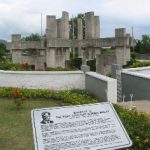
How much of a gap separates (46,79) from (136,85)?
3.60 m

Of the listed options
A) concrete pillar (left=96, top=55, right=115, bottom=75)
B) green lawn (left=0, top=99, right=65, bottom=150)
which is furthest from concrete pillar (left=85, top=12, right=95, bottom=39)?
green lawn (left=0, top=99, right=65, bottom=150)

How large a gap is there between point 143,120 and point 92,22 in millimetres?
11734

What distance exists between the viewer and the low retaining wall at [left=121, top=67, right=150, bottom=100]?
1391cm

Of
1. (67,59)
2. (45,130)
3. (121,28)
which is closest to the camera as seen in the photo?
(45,130)

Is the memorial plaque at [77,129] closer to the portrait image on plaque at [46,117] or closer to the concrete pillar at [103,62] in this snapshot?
the portrait image on plaque at [46,117]

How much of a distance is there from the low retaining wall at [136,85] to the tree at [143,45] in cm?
3756

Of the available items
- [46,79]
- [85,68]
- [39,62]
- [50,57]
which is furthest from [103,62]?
[46,79]

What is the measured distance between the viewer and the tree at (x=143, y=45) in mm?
53987

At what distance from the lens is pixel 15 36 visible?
22438 mm

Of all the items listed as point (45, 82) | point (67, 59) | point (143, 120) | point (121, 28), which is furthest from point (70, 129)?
point (67, 59)

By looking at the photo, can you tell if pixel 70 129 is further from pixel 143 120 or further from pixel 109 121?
pixel 143 120

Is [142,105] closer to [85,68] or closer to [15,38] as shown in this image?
[85,68]

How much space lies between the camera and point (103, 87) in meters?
13.4

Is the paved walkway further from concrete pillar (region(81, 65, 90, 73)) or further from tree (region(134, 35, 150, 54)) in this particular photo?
tree (region(134, 35, 150, 54))
